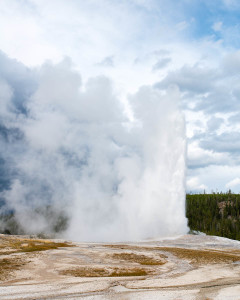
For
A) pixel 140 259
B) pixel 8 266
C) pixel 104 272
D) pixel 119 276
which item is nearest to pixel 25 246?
pixel 8 266

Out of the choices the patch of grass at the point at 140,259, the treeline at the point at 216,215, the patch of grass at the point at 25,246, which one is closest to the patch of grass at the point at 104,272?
the patch of grass at the point at 140,259

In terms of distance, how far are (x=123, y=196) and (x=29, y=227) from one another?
78.9 metres

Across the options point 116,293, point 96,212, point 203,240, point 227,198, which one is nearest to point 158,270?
point 116,293

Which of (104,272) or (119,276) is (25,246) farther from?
(119,276)

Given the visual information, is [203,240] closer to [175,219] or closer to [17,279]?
[175,219]

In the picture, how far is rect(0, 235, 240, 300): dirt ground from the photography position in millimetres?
20656

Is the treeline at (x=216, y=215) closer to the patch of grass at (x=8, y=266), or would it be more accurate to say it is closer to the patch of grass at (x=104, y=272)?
the patch of grass at (x=104, y=272)

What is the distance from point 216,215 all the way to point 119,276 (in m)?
102

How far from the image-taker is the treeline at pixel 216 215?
9781cm

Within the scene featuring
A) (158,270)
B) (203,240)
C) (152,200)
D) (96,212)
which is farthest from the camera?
(96,212)

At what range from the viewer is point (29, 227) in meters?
151

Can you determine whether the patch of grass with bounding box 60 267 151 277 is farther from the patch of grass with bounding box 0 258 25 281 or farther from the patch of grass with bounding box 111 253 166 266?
the patch of grass with bounding box 0 258 25 281

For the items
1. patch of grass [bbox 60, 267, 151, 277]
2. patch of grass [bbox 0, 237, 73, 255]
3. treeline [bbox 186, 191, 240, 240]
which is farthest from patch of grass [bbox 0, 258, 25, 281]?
treeline [bbox 186, 191, 240, 240]

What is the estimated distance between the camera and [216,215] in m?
120
